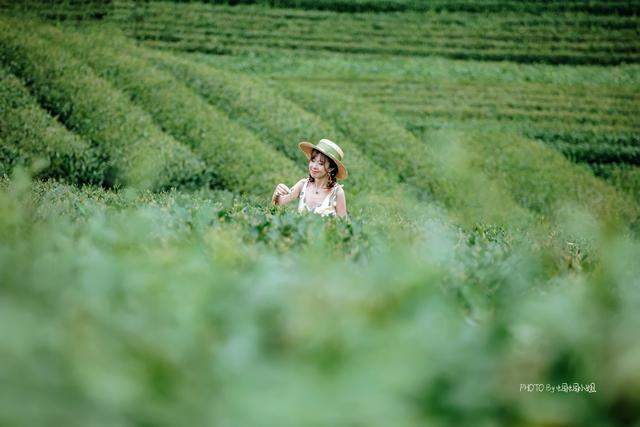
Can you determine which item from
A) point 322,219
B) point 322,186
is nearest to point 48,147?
point 322,186

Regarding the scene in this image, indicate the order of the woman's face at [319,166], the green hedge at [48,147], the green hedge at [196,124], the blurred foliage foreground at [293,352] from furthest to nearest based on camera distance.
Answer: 1. the green hedge at [196,124]
2. the green hedge at [48,147]
3. the woman's face at [319,166]
4. the blurred foliage foreground at [293,352]

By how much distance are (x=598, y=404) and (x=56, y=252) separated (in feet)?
6.16

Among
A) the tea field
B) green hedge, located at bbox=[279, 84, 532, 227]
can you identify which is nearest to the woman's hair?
the tea field

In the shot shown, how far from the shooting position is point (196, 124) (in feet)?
36.2

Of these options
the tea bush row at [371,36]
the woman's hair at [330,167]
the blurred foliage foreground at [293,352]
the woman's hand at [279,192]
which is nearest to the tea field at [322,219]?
the blurred foliage foreground at [293,352]

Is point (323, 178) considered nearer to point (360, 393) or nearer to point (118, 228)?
point (118, 228)

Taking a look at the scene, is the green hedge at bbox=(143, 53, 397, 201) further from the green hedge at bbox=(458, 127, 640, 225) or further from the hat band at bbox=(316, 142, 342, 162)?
the hat band at bbox=(316, 142, 342, 162)

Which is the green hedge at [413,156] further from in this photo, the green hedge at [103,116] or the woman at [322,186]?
the green hedge at [103,116]

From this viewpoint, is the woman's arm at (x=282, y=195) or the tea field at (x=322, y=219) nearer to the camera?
the tea field at (x=322, y=219)

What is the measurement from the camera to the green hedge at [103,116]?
30.3ft

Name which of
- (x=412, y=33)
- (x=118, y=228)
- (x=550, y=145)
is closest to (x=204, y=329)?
(x=118, y=228)

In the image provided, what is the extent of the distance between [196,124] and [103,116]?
1.74m

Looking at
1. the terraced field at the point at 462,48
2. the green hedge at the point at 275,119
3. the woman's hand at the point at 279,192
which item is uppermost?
the terraced field at the point at 462,48

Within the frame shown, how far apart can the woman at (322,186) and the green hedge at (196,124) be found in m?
3.60
